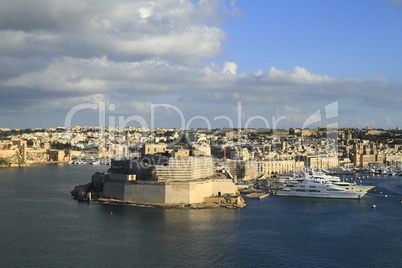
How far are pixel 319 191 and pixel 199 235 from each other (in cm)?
1033

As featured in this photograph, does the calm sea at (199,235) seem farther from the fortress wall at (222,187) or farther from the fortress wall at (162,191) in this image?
the fortress wall at (222,187)

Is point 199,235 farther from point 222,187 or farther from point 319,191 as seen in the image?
point 319,191

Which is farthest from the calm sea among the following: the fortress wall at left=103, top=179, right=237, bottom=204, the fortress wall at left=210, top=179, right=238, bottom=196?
the fortress wall at left=210, top=179, right=238, bottom=196

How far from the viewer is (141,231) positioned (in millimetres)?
13641

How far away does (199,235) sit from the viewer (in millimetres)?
13062

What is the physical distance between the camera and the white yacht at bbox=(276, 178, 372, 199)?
21.3 m

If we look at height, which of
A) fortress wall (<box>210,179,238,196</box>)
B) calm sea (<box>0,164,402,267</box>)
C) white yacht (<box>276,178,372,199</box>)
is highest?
fortress wall (<box>210,179,238,196</box>)

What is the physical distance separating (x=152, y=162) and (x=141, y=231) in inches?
253

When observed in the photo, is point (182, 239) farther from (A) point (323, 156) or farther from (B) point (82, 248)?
(A) point (323, 156)

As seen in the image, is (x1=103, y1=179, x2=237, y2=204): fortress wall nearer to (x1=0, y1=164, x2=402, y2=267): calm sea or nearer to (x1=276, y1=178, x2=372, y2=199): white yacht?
(x1=0, y1=164, x2=402, y2=267): calm sea

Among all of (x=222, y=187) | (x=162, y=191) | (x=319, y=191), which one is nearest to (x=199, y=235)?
(x=162, y=191)

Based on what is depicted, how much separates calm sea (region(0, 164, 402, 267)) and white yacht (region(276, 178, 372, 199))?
5.47ft

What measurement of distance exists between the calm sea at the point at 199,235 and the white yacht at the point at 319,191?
167 cm

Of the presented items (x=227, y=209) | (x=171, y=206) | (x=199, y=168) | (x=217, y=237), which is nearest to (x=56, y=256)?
(x=217, y=237)
